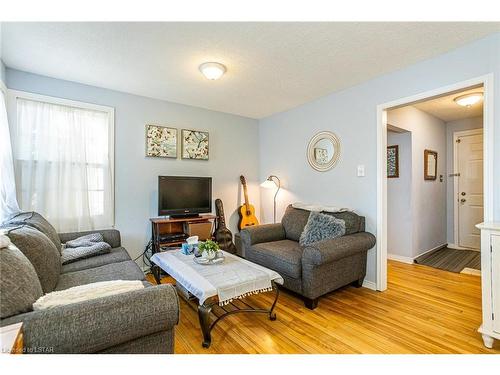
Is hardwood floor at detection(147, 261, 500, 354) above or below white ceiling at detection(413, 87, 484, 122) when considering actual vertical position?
below

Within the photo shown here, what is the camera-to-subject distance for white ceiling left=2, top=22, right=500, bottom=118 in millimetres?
1821

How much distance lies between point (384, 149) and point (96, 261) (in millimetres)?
3079

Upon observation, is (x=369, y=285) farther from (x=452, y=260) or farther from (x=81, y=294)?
(x=81, y=294)

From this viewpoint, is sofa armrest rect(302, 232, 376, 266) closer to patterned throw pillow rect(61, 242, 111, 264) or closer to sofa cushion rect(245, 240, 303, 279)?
sofa cushion rect(245, 240, 303, 279)

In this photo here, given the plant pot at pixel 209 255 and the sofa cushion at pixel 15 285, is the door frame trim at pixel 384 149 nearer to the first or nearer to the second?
the plant pot at pixel 209 255

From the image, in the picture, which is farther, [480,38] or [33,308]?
[480,38]

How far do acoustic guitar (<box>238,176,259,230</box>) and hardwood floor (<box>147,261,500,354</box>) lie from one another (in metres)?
1.52

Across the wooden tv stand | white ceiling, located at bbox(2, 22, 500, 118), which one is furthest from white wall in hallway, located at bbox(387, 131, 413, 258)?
the wooden tv stand

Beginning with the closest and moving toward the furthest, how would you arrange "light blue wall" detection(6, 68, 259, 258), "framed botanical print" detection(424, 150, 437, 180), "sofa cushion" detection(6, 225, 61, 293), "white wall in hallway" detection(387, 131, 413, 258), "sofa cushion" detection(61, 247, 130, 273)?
"sofa cushion" detection(6, 225, 61, 293), "sofa cushion" detection(61, 247, 130, 273), "light blue wall" detection(6, 68, 259, 258), "white wall in hallway" detection(387, 131, 413, 258), "framed botanical print" detection(424, 150, 437, 180)

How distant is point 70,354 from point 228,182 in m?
3.19

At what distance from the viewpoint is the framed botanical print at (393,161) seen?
3.83m
